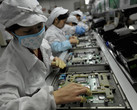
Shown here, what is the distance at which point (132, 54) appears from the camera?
3.93ft

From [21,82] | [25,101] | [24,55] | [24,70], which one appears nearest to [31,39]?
[24,55]

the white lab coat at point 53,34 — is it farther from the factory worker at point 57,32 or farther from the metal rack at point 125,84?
the metal rack at point 125,84

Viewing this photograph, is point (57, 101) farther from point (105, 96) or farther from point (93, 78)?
point (93, 78)

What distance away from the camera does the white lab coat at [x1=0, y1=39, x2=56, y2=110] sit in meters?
0.71

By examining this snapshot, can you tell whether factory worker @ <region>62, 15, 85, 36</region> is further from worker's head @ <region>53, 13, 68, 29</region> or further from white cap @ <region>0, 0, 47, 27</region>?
white cap @ <region>0, 0, 47, 27</region>

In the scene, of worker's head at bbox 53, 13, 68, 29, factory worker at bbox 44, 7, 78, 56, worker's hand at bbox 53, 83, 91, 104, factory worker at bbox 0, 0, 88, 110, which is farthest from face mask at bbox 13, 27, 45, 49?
worker's head at bbox 53, 13, 68, 29

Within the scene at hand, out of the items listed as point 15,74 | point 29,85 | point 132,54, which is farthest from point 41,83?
point 132,54

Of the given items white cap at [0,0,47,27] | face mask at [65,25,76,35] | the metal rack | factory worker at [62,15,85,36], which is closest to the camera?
the metal rack

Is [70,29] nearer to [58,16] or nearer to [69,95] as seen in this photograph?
[58,16]

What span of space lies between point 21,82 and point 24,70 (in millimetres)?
140

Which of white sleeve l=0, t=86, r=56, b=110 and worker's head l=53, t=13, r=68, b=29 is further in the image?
worker's head l=53, t=13, r=68, b=29

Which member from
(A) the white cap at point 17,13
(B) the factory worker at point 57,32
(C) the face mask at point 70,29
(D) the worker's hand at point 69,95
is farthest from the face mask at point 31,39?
(C) the face mask at point 70,29

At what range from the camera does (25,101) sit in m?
0.73

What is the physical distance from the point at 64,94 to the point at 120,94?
0.47 m
